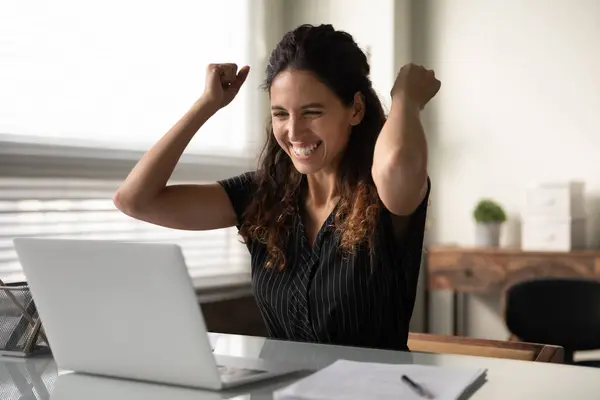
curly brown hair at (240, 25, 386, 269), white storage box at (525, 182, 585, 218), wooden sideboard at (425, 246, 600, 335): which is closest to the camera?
curly brown hair at (240, 25, 386, 269)

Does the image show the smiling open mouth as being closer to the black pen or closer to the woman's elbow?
the woman's elbow

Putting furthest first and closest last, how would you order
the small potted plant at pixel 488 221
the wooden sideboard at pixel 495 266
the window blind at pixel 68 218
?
the small potted plant at pixel 488 221 < the wooden sideboard at pixel 495 266 < the window blind at pixel 68 218

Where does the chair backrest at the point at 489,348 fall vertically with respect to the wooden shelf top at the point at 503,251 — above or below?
above

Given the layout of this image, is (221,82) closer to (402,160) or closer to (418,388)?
(402,160)

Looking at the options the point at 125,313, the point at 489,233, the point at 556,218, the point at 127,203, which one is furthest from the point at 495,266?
the point at 125,313

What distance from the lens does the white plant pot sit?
3.86 m

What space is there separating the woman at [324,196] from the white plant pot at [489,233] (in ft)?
7.15

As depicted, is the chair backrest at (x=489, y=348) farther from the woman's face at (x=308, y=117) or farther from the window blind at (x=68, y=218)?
the window blind at (x=68, y=218)

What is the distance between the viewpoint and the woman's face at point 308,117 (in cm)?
169

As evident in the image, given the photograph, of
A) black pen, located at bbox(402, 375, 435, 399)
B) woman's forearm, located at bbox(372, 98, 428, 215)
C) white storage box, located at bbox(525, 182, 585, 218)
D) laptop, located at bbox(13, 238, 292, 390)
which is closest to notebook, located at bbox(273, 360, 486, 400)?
black pen, located at bbox(402, 375, 435, 399)

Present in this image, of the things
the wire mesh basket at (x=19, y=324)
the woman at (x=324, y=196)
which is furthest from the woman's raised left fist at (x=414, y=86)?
the wire mesh basket at (x=19, y=324)

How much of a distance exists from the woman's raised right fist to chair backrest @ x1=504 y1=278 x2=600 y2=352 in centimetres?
145

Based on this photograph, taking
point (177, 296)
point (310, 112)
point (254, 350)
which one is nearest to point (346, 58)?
point (310, 112)

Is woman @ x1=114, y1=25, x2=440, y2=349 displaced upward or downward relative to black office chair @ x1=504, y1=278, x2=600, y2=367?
upward
